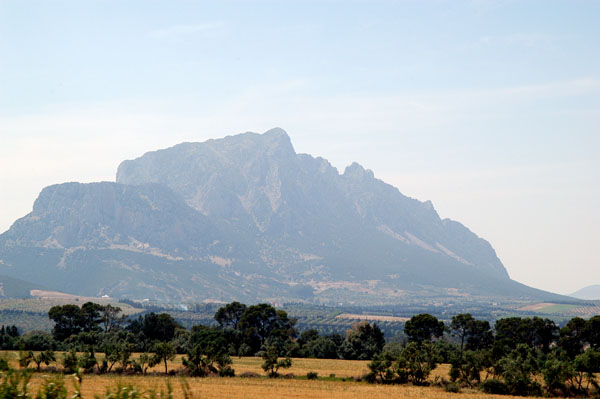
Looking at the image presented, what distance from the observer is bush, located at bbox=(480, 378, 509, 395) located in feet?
239

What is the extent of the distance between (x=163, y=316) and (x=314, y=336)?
33611 mm

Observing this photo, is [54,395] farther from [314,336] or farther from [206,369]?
[314,336]

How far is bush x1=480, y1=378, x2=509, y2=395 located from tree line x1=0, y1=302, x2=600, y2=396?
0.37ft

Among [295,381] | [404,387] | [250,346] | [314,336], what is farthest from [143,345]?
[404,387]

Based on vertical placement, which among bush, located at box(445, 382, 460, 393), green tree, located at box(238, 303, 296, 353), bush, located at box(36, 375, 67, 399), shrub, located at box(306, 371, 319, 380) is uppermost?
bush, located at box(36, 375, 67, 399)

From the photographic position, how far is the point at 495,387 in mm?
73188

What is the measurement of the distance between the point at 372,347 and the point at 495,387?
52.4 metres

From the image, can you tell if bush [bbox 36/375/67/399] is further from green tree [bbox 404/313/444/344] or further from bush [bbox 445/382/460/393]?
green tree [bbox 404/313/444/344]

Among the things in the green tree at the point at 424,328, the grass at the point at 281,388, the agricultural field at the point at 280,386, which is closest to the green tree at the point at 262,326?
the green tree at the point at 424,328

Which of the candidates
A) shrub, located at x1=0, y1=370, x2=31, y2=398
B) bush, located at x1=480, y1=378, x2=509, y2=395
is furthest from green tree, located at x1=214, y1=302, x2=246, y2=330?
shrub, located at x1=0, y1=370, x2=31, y2=398

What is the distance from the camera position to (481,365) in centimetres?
8350

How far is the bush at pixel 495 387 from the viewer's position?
72812mm

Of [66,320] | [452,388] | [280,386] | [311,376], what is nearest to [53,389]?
[280,386]

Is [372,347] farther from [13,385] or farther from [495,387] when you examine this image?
[13,385]
